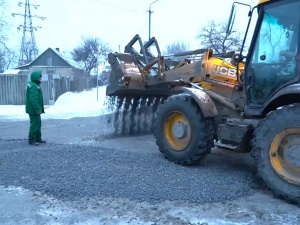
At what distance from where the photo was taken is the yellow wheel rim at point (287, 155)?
4152 mm

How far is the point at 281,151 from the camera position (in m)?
4.34

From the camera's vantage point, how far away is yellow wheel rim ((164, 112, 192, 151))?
586 cm

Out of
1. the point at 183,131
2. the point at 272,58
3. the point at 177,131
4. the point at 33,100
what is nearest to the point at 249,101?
the point at 272,58

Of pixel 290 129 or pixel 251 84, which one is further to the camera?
pixel 251 84

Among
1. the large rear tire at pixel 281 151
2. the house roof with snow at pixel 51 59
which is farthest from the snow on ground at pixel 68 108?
the house roof with snow at pixel 51 59

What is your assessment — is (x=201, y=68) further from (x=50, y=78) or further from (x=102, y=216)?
(x=50, y=78)

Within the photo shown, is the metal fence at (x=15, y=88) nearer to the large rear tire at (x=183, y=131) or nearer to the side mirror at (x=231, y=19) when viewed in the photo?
the large rear tire at (x=183, y=131)

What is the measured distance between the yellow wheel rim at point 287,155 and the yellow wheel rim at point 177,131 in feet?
5.50

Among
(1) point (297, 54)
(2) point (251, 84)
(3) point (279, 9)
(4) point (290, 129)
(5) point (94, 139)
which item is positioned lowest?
(5) point (94, 139)

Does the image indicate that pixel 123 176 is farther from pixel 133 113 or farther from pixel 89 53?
pixel 89 53

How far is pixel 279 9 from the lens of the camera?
4641mm

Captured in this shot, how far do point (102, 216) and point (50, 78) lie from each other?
16.2 m

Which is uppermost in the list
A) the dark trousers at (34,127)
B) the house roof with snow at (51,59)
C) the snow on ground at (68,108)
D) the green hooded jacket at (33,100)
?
the house roof with snow at (51,59)

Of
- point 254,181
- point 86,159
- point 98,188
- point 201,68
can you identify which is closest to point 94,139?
point 86,159
